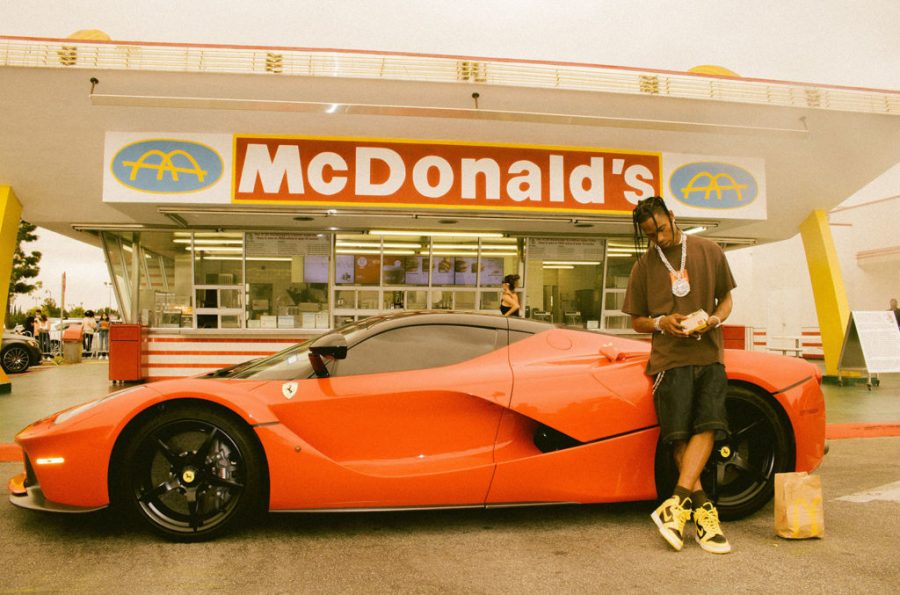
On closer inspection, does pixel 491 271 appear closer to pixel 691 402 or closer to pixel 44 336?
pixel 691 402

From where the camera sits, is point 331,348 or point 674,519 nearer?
point 674,519

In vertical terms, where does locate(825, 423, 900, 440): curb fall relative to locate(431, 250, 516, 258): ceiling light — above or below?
below

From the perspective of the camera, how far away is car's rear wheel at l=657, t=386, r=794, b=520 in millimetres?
3463

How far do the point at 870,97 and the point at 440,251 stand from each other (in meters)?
7.13

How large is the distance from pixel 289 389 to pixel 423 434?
0.76 m

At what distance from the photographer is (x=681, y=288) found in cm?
337

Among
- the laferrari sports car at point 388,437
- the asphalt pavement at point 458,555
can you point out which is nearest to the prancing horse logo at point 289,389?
the laferrari sports car at point 388,437

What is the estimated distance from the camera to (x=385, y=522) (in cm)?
347

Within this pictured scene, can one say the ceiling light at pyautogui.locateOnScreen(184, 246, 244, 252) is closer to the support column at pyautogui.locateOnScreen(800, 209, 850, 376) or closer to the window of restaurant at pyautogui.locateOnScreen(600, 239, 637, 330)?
the window of restaurant at pyautogui.locateOnScreen(600, 239, 637, 330)

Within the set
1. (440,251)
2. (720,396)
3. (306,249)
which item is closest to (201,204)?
(306,249)

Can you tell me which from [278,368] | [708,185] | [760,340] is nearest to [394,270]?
[708,185]

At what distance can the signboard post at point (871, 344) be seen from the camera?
973 cm

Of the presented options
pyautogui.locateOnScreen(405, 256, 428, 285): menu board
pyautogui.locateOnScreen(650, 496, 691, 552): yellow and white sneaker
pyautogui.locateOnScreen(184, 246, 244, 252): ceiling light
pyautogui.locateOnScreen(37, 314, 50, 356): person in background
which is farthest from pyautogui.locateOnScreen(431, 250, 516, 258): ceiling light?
pyautogui.locateOnScreen(37, 314, 50, 356): person in background

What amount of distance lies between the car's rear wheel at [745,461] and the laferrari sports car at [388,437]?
0.03ft
